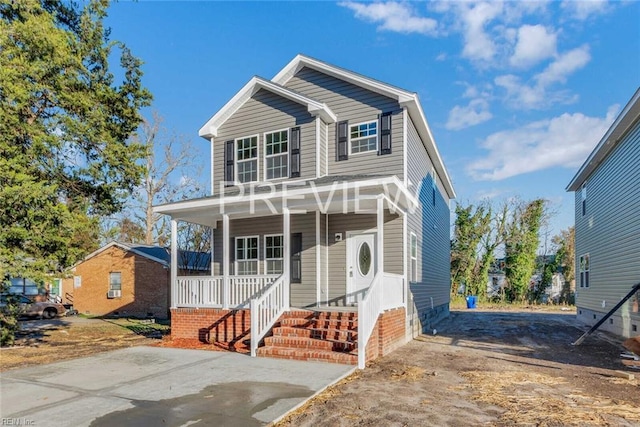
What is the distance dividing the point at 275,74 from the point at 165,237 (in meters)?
20.4

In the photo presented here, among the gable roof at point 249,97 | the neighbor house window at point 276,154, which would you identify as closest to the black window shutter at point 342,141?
the gable roof at point 249,97

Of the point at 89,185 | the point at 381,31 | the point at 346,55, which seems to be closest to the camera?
the point at 89,185

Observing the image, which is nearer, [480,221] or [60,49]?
[60,49]

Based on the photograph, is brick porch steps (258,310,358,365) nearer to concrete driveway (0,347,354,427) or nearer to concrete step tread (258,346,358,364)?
concrete step tread (258,346,358,364)

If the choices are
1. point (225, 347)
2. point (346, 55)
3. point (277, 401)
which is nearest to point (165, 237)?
point (346, 55)

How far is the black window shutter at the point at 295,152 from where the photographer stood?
38.9 ft

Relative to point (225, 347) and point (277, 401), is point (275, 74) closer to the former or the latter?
point (225, 347)

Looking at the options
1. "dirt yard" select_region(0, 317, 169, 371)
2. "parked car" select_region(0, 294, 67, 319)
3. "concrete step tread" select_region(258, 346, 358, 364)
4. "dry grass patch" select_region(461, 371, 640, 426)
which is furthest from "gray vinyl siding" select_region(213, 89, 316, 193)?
"parked car" select_region(0, 294, 67, 319)

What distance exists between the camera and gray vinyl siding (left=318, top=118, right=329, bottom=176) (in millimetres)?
11750

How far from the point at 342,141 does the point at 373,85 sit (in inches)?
67.5

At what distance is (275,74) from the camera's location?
Answer: 1301 centimetres

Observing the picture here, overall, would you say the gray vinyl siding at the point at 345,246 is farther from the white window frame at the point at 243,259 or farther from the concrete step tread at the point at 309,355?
the concrete step tread at the point at 309,355

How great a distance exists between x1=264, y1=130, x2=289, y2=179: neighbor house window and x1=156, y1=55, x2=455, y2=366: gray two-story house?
32mm

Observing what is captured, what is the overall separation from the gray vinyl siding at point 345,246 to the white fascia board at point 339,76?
10.3 feet
